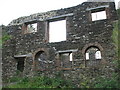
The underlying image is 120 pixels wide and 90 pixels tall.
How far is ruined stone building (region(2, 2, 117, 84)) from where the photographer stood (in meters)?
10.7

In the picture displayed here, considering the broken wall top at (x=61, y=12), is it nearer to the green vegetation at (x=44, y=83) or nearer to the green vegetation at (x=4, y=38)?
the green vegetation at (x=4, y=38)

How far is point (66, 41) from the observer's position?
11773 millimetres

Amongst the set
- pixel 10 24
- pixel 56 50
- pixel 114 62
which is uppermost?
pixel 10 24

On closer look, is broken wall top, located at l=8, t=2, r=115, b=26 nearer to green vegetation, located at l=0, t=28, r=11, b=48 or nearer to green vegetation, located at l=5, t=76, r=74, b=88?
green vegetation, located at l=0, t=28, r=11, b=48

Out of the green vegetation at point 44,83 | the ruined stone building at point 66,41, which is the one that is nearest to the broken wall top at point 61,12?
the ruined stone building at point 66,41

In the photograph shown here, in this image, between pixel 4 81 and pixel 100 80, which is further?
pixel 4 81

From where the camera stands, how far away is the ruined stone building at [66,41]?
10.7m

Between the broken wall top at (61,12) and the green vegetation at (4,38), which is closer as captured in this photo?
the broken wall top at (61,12)

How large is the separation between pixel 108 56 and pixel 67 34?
3452mm

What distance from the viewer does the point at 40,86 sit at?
32.5 ft

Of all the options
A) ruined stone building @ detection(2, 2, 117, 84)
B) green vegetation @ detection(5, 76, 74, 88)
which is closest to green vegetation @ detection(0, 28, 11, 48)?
ruined stone building @ detection(2, 2, 117, 84)

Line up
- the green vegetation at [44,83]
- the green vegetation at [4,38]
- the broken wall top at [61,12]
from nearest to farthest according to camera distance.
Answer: the green vegetation at [44,83]
the broken wall top at [61,12]
the green vegetation at [4,38]

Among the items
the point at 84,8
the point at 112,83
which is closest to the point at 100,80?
the point at 112,83

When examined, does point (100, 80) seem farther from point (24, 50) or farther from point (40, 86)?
point (24, 50)
